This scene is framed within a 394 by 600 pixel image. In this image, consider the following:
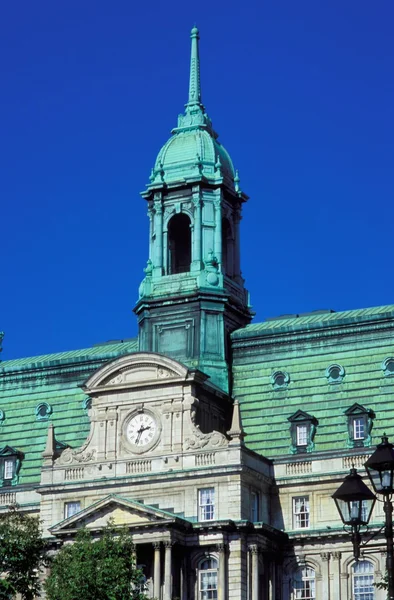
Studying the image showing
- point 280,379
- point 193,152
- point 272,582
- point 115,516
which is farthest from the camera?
point 193,152

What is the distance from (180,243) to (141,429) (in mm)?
16908

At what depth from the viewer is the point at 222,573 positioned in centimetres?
8269

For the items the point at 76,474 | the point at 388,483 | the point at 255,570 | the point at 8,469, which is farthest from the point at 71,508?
the point at 388,483

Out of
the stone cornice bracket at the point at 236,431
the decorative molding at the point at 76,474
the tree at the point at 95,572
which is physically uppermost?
the stone cornice bracket at the point at 236,431

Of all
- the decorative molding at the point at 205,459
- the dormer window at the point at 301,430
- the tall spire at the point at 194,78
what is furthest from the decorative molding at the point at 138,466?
the tall spire at the point at 194,78

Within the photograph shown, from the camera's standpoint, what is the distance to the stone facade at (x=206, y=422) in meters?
84.6

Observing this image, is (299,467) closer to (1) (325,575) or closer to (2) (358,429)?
(2) (358,429)

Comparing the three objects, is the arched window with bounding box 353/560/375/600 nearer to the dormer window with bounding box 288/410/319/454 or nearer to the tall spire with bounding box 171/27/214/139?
the dormer window with bounding box 288/410/319/454

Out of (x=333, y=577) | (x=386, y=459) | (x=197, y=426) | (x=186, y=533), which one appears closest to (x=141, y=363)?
(x=197, y=426)

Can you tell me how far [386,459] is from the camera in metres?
37.4

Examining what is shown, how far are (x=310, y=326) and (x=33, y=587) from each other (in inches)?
1043

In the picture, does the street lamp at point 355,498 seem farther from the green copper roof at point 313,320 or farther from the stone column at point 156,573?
the green copper roof at point 313,320

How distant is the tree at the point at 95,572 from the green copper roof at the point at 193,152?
104ft

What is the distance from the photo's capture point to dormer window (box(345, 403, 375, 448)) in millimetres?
87625
